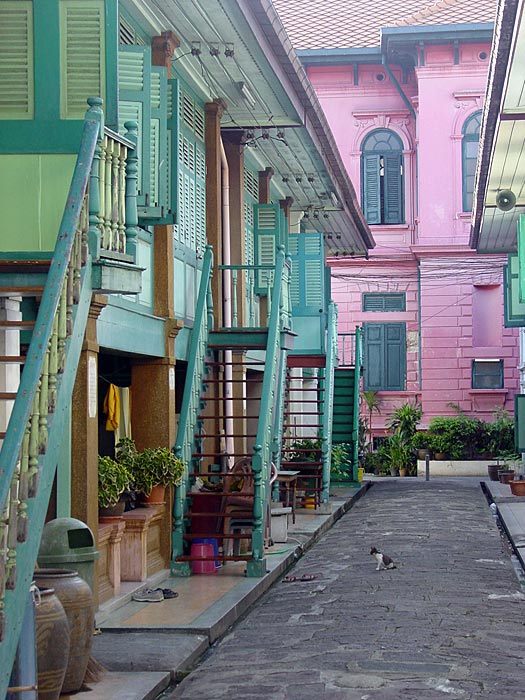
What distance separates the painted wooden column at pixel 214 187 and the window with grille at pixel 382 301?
17293 mm

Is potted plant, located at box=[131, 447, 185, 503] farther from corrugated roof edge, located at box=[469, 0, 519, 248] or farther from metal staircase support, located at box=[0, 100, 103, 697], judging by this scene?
corrugated roof edge, located at box=[469, 0, 519, 248]

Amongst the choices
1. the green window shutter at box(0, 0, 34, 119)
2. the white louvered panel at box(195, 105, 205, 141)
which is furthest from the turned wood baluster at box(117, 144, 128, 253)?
the white louvered panel at box(195, 105, 205, 141)

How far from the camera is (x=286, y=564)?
13.6m

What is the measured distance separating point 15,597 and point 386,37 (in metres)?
27.1

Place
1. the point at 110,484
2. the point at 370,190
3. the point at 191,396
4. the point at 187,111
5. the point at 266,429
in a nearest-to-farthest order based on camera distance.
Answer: the point at 110,484
the point at 266,429
the point at 191,396
the point at 187,111
the point at 370,190

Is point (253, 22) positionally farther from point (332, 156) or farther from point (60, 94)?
point (332, 156)

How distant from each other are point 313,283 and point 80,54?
12875 millimetres

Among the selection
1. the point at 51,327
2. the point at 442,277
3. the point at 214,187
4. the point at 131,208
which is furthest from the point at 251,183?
the point at 442,277

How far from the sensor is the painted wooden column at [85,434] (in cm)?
957

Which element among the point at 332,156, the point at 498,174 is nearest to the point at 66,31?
the point at 332,156

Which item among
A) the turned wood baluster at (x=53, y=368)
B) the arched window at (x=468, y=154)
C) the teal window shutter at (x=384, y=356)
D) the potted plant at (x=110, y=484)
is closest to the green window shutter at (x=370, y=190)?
the arched window at (x=468, y=154)

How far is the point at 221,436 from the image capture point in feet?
42.4

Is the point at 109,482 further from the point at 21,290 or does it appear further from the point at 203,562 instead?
the point at 21,290

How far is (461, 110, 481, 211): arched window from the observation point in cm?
3144
